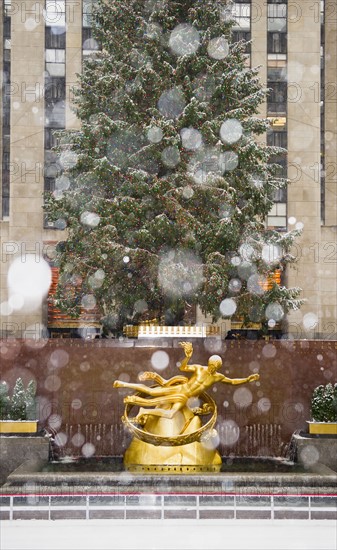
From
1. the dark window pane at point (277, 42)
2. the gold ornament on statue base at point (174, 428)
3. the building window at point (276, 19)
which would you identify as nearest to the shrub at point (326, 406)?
the gold ornament on statue base at point (174, 428)

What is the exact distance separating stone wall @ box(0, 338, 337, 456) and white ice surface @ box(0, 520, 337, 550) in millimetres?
6985

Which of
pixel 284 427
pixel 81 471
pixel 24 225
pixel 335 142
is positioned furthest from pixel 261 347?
→ pixel 335 142

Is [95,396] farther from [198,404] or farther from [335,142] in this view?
[335,142]

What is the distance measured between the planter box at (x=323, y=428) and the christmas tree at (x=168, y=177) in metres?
6.65

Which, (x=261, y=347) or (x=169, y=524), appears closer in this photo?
(x=169, y=524)

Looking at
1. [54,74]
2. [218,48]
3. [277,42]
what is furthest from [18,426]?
[277,42]

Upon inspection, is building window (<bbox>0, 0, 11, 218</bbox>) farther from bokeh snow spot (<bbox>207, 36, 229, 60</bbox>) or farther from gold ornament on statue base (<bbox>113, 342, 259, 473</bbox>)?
gold ornament on statue base (<bbox>113, 342, 259, 473</bbox>)

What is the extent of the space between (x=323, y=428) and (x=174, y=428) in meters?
4.78

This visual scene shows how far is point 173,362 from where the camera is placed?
2280 centimetres

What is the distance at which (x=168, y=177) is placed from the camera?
88.5ft

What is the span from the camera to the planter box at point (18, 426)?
2044 cm

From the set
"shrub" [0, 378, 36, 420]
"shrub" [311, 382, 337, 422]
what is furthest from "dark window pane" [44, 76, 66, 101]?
"shrub" [311, 382, 337, 422]

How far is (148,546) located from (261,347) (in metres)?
10.7

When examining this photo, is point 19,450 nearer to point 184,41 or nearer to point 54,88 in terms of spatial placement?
point 184,41
